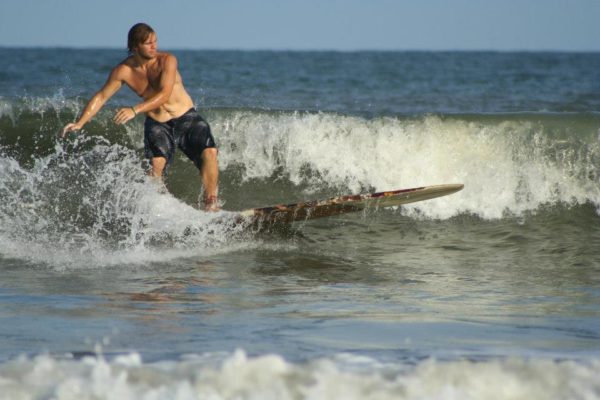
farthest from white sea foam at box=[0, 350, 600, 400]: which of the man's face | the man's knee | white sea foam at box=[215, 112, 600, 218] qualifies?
white sea foam at box=[215, 112, 600, 218]

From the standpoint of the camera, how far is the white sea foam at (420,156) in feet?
33.4

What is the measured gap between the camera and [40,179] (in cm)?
990

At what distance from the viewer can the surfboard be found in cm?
752

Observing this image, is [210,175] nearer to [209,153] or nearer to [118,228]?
[209,153]

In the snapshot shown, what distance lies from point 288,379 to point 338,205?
4.22 metres

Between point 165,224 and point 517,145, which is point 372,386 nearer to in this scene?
point 165,224

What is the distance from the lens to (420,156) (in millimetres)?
10641

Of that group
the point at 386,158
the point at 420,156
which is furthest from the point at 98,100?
the point at 420,156

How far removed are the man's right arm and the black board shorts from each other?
0.40 m

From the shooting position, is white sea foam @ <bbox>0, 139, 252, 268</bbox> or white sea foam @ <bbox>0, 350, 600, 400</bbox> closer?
white sea foam @ <bbox>0, 350, 600, 400</bbox>

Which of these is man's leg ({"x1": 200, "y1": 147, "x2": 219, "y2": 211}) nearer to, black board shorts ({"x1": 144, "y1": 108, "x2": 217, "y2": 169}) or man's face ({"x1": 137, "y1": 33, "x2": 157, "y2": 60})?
black board shorts ({"x1": 144, "y1": 108, "x2": 217, "y2": 169})

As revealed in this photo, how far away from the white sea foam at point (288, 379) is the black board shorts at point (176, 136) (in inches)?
150

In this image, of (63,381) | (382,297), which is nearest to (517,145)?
(382,297)

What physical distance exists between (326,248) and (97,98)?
224 centimetres
